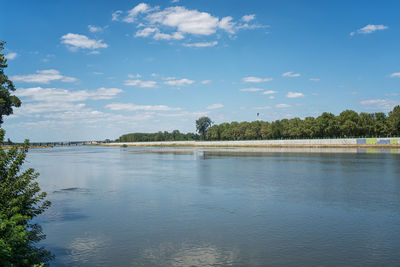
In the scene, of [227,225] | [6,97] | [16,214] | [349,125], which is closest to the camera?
[16,214]

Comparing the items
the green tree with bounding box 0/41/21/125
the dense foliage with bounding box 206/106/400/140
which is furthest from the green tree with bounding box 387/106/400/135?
the green tree with bounding box 0/41/21/125

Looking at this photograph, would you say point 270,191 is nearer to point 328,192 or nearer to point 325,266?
point 328,192

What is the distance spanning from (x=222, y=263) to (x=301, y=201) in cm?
1333

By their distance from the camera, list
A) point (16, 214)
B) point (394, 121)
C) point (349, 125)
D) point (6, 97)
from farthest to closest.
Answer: point (349, 125)
point (394, 121)
point (6, 97)
point (16, 214)

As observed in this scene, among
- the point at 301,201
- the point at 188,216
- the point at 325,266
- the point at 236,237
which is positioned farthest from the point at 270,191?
the point at 325,266

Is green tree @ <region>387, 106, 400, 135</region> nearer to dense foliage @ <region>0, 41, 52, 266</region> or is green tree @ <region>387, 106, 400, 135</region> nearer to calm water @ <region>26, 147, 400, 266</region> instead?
calm water @ <region>26, 147, 400, 266</region>

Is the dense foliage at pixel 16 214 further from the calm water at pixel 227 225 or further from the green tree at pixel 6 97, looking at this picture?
the green tree at pixel 6 97

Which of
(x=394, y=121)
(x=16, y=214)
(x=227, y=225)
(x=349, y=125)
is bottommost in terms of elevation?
(x=227, y=225)

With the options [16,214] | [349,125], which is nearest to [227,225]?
[16,214]

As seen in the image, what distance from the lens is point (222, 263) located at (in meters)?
12.6

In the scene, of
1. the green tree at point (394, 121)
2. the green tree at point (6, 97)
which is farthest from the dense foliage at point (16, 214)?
the green tree at point (394, 121)

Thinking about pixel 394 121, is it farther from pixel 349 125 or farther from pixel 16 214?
pixel 16 214

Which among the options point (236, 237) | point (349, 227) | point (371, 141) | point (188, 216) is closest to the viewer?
point (236, 237)

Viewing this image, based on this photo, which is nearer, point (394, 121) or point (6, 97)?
point (6, 97)
